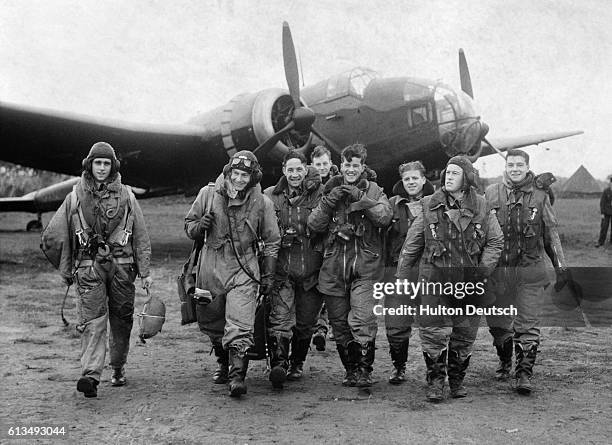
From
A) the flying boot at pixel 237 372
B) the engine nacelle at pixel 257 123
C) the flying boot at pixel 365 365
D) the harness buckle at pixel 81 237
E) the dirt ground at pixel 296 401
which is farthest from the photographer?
the engine nacelle at pixel 257 123

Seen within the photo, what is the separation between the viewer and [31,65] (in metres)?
11.8

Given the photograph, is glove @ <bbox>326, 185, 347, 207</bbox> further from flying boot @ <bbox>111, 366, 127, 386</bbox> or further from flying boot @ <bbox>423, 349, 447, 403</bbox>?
flying boot @ <bbox>111, 366, 127, 386</bbox>

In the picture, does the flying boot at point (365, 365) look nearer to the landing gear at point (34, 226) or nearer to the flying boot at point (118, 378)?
Answer: the flying boot at point (118, 378)

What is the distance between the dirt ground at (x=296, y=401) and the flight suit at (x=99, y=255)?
15.8 inches

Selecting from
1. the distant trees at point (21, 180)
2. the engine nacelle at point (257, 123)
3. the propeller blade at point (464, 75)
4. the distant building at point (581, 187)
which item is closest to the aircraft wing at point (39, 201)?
the engine nacelle at point (257, 123)

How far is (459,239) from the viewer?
170 inches

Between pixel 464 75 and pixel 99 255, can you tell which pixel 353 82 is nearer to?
pixel 464 75

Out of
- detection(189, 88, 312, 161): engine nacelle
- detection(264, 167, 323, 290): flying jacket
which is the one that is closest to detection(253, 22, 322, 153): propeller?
detection(189, 88, 312, 161): engine nacelle

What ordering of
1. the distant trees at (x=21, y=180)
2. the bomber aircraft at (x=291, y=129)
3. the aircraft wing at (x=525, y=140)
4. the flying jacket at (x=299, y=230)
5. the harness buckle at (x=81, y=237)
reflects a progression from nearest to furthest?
1. the harness buckle at (x=81, y=237)
2. the flying jacket at (x=299, y=230)
3. the bomber aircraft at (x=291, y=129)
4. the aircraft wing at (x=525, y=140)
5. the distant trees at (x=21, y=180)

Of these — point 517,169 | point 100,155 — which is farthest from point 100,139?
point 517,169

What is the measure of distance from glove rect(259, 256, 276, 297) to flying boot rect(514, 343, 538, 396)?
1.84 metres

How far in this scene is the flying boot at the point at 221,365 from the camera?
4.73 meters

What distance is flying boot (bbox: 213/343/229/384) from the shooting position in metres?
4.73

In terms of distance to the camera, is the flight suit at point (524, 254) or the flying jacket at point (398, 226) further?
the flying jacket at point (398, 226)
